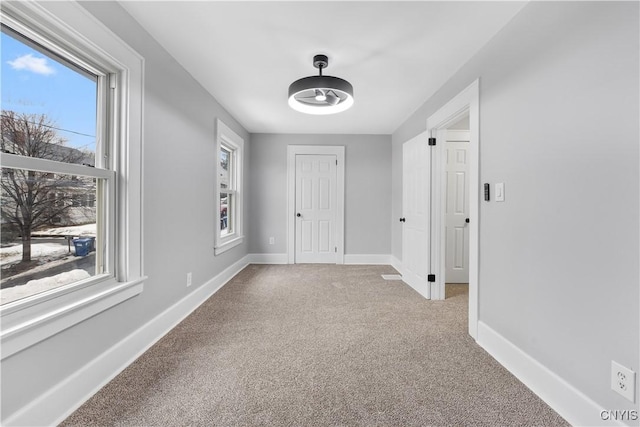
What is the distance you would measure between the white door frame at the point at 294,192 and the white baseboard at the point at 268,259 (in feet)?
0.34

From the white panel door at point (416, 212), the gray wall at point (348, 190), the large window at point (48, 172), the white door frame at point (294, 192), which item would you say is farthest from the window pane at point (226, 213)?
the white panel door at point (416, 212)

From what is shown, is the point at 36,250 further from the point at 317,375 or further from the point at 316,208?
the point at 316,208

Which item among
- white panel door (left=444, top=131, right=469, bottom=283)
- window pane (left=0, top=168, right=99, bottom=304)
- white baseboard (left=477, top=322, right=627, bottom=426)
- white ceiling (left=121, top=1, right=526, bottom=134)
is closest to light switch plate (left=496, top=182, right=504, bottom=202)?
white baseboard (left=477, top=322, right=627, bottom=426)

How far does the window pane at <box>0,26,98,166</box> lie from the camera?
1.18 meters

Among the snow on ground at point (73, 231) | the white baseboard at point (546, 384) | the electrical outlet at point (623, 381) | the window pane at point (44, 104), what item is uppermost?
the window pane at point (44, 104)

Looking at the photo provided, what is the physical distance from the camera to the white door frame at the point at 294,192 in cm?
470

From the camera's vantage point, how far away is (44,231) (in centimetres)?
134

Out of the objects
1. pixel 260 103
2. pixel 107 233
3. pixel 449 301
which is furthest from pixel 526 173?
pixel 260 103

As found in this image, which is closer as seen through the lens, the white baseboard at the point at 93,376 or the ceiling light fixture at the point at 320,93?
the white baseboard at the point at 93,376

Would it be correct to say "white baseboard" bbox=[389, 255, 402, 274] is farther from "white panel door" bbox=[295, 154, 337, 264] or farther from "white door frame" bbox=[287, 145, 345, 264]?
"white panel door" bbox=[295, 154, 337, 264]

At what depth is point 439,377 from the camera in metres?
1.64

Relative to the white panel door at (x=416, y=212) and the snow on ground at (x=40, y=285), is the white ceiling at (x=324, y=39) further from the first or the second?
the snow on ground at (x=40, y=285)

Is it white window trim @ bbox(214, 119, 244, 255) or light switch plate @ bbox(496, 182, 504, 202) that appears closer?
light switch plate @ bbox(496, 182, 504, 202)

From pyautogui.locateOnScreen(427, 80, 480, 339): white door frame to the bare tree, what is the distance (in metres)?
2.55
